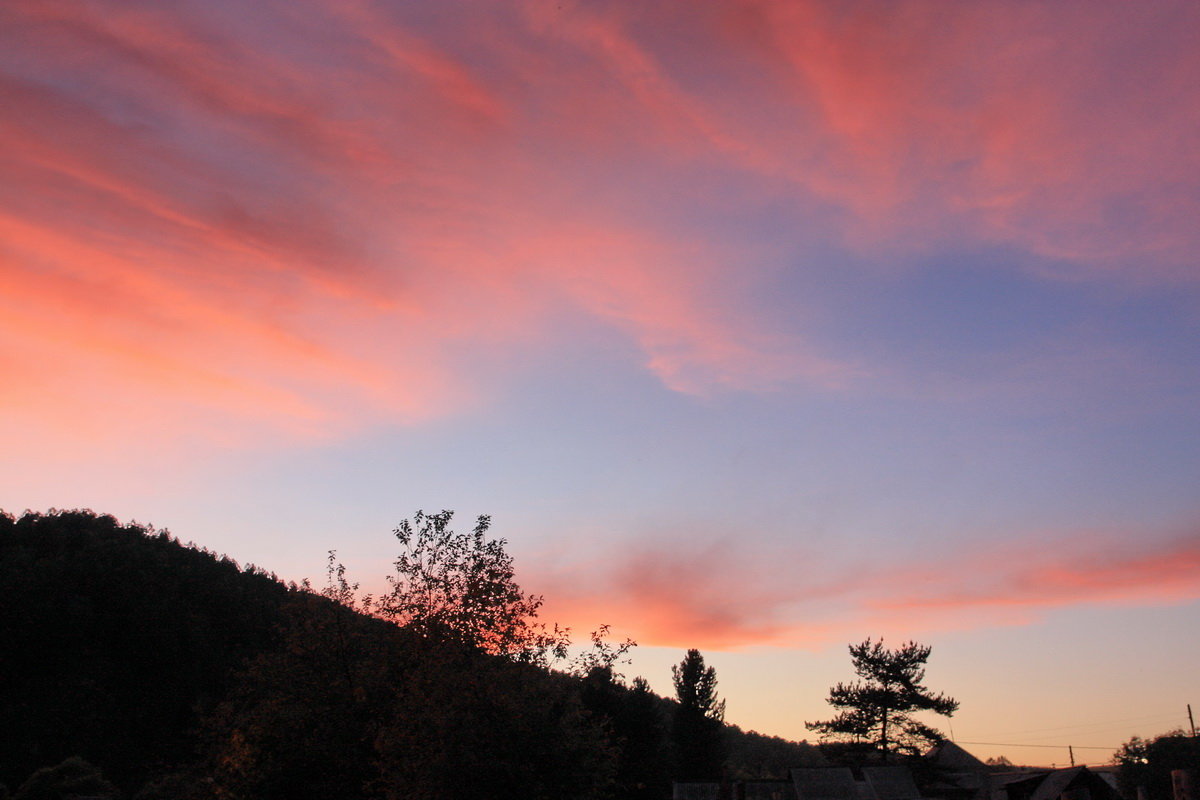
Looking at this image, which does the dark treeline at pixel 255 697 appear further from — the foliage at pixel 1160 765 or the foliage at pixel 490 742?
the foliage at pixel 1160 765

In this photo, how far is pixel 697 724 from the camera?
107 metres

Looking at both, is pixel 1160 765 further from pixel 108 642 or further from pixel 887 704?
pixel 108 642

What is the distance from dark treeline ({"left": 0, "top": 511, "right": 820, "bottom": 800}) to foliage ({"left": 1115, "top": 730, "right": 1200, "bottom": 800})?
4425 cm

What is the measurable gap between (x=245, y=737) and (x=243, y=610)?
3373 inches

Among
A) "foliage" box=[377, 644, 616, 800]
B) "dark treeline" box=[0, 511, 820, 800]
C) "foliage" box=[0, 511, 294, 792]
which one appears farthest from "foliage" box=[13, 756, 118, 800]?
"foliage" box=[377, 644, 616, 800]

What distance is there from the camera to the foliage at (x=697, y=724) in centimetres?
10375

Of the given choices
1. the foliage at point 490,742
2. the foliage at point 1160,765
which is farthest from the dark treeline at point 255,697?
the foliage at point 1160,765

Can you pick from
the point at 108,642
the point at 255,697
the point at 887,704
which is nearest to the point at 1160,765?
the point at 887,704

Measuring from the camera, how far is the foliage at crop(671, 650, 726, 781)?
10375cm

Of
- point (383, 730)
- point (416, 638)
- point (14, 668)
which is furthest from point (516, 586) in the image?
point (14, 668)

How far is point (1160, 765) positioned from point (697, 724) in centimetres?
4909

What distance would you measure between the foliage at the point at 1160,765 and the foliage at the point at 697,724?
1683 inches

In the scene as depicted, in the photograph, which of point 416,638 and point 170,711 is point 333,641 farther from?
point 170,711

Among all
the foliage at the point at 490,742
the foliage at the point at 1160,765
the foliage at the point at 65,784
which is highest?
the foliage at the point at 1160,765
